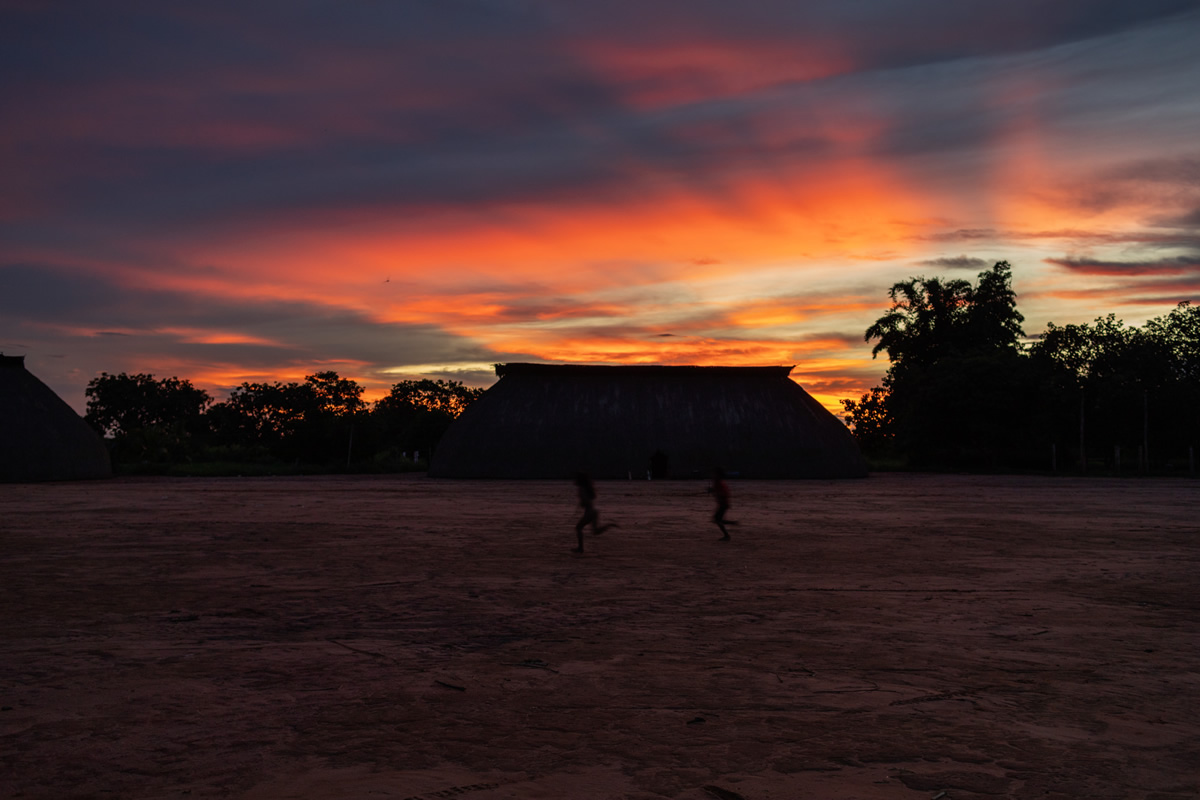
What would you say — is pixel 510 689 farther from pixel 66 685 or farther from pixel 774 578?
pixel 774 578

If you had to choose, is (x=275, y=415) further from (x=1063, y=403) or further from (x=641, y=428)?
(x=1063, y=403)

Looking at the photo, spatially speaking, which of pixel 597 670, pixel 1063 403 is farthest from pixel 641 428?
pixel 597 670

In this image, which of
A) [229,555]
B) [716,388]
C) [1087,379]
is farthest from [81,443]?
[1087,379]

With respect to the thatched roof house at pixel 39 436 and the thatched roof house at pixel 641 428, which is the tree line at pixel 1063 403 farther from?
the thatched roof house at pixel 39 436

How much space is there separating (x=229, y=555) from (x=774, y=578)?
8.54m

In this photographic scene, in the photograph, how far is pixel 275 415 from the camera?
9788cm

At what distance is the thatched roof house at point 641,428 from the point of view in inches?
2039

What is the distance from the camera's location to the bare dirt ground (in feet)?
17.3

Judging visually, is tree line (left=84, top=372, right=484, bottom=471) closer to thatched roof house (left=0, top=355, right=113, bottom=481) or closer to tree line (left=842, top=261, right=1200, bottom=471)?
thatched roof house (left=0, top=355, right=113, bottom=481)

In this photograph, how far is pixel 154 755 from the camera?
217 inches

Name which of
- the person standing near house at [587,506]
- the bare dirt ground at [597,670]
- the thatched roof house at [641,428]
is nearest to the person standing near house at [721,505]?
the bare dirt ground at [597,670]

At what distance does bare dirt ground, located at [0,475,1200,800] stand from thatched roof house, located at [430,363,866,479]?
34417 millimetres

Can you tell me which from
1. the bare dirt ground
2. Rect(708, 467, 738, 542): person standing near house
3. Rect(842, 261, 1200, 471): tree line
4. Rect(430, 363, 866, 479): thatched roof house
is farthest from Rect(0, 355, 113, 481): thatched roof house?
Rect(842, 261, 1200, 471): tree line

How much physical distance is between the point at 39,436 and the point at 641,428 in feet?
98.9
